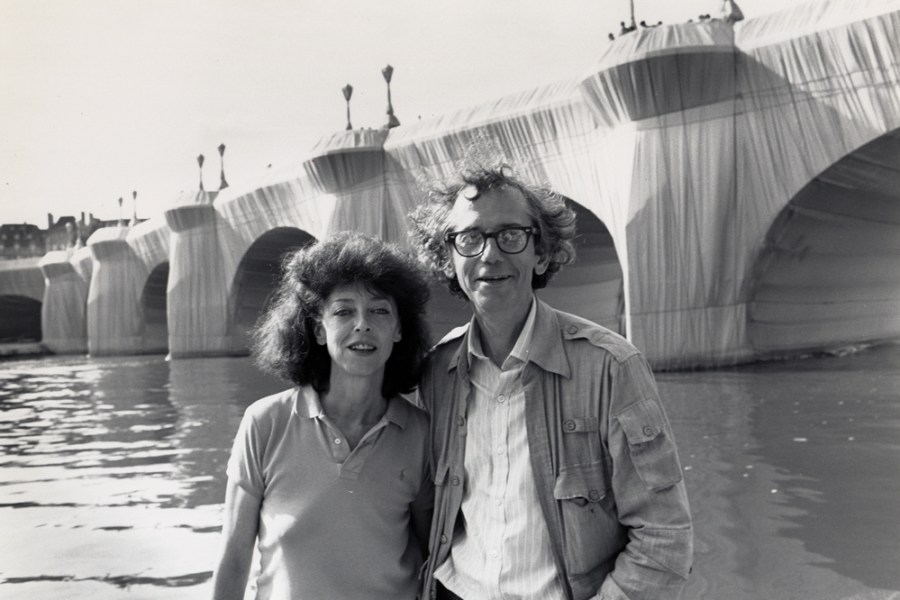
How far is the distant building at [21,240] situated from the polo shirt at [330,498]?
58.7m

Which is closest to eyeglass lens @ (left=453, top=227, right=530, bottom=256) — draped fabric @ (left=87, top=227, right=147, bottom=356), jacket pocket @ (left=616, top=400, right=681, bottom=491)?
jacket pocket @ (left=616, top=400, right=681, bottom=491)

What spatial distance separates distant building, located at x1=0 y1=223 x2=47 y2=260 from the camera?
181 feet

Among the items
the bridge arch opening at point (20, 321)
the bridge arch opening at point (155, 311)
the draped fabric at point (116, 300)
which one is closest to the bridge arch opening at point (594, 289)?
the bridge arch opening at point (155, 311)

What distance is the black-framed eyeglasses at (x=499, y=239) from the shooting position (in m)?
1.97

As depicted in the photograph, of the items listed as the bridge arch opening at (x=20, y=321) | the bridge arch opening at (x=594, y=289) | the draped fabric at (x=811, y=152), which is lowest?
the bridge arch opening at (x=20, y=321)

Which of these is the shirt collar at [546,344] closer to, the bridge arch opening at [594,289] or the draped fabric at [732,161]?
the draped fabric at [732,161]

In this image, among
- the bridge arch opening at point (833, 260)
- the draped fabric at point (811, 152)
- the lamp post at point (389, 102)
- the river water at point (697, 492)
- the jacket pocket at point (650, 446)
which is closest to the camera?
the jacket pocket at point (650, 446)

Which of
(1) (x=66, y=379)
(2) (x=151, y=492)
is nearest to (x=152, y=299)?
(1) (x=66, y=379)

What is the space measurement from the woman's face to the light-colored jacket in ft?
1.24

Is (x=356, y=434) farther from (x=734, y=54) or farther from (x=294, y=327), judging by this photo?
(x=734, y=54)

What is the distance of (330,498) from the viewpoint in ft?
6.89

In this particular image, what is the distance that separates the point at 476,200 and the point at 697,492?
378 centimetres

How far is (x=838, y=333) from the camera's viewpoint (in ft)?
60.1

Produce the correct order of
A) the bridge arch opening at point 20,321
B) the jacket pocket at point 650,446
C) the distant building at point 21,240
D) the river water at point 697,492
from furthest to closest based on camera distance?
1. the distant building at point 21,240
2. the bridge arch opening at point 20,321
3. the river water at point 697,492
4. the jacket pocket at point 650,446
